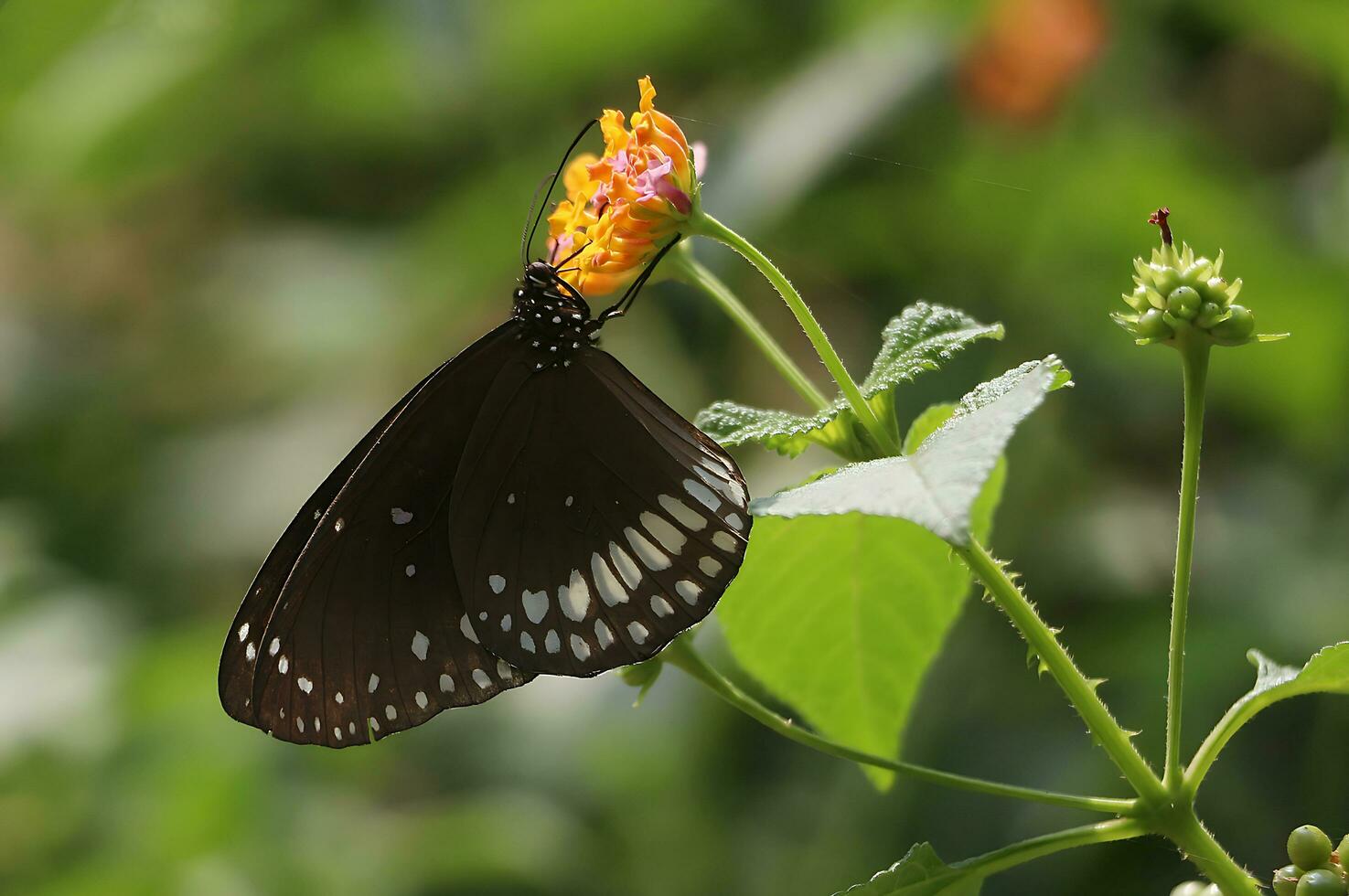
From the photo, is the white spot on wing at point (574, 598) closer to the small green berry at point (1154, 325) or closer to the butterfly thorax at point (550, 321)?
the butterfly thorax at point (550, 321)

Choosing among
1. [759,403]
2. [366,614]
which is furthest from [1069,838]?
[759,403]

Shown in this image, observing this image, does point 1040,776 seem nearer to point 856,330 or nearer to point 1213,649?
point 1213,649

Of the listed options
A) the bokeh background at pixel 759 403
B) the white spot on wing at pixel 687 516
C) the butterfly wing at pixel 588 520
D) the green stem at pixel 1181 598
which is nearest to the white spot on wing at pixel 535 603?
the butterfly wing at pixel 588 520

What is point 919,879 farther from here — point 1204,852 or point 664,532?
point 664,532

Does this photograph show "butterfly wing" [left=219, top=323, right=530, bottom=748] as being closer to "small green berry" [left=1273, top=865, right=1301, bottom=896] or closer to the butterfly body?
the butterfly body

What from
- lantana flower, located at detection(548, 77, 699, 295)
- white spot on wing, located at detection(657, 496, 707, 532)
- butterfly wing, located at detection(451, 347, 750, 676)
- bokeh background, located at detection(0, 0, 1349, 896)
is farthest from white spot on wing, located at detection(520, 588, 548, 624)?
bokeh background, located at detection(0, 0, 1349, 896)
